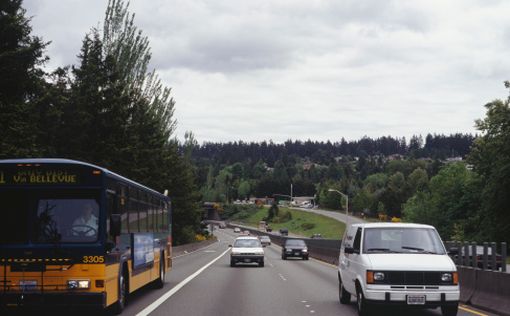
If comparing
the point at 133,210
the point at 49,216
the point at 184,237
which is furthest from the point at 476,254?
the point at 184,237

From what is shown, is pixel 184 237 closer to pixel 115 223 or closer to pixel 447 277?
pixel 115 223

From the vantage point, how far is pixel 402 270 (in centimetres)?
1392

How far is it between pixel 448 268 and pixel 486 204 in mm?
54972

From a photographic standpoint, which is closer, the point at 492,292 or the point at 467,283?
the point at 492,292

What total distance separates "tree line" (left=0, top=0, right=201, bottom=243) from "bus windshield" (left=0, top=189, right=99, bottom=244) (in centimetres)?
1868

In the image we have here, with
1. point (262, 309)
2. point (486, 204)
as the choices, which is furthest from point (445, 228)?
point (262, 309)

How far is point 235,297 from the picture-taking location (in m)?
19.2

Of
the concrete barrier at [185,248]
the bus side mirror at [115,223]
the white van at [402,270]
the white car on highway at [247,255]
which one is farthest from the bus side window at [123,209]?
the concrete barrier at [185,248]

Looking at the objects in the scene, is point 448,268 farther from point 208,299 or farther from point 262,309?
point 208,299

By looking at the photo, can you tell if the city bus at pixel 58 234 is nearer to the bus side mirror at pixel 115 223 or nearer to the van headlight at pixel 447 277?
the bus side mirror at pixel 115 223

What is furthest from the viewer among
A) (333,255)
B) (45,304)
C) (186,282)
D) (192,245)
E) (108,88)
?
(192,245)

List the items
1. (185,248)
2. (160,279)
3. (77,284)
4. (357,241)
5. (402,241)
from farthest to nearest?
(185,248)
(160,279)
(357,241)
(402,241)
(77,284)

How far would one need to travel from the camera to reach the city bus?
1329cm

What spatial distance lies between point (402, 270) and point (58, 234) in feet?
20.7
